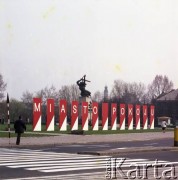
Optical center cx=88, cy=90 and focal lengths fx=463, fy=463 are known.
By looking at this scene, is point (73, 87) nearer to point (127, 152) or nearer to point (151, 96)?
point (151, 96)

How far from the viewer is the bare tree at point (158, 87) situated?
12938 centimetres

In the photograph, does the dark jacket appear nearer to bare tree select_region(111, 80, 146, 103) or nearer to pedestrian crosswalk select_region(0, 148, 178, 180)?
pedestrian crosswalk select_region(0, 148, 178, 180)

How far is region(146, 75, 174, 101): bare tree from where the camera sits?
129 m

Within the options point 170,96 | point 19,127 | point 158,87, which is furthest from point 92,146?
point 158,87

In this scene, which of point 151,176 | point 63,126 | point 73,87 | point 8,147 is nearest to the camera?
point 151,176

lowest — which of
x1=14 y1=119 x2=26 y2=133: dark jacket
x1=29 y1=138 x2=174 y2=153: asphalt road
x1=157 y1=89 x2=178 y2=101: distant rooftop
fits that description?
x1=29 y1=138 x2=174 y2=153: asphalt road

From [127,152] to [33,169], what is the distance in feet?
23.6

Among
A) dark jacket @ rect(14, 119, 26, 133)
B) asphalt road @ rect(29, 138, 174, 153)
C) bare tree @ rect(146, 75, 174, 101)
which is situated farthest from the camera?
bare tree @ rect(146, 75, 174, 101)

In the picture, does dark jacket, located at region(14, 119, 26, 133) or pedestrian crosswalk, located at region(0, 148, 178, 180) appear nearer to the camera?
pedestrian crosswalk, located at region(0, 148, 178, 180)

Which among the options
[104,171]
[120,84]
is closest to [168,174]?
[104,171]

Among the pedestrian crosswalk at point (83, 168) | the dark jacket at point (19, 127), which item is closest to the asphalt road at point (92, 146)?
the dark jacket at point (19, 127)

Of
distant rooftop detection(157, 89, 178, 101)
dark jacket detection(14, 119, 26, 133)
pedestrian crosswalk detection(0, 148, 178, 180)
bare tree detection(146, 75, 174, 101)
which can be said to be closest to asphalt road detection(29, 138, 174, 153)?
dark jacket detection(14, 119, 26, 133)

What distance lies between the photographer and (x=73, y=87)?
122312 mm

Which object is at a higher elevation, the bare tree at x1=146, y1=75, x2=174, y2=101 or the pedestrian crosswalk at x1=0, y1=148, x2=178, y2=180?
the bare tree at x1=146, y1=75, x2=174, y2=101
